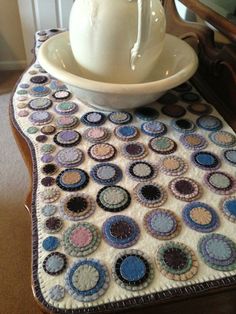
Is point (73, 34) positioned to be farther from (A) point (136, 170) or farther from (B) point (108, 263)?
(B) point (108, 263)

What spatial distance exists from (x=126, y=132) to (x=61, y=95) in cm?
18

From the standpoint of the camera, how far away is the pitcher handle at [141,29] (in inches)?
17.9

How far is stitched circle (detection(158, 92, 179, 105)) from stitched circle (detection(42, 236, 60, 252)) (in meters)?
0.36

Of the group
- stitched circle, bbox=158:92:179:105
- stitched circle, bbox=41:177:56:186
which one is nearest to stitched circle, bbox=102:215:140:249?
stitched circle, bbox=41:177:56:186

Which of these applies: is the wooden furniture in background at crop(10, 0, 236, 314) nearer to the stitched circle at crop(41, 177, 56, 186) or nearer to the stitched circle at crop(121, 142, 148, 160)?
the stitched circle at crop(41, 177, 56, 186)

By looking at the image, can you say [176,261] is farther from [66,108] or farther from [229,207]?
[66,108]

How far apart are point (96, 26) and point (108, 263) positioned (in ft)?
1.12

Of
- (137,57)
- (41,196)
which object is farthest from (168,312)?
(137,57)

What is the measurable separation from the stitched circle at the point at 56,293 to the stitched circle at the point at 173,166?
0.22m

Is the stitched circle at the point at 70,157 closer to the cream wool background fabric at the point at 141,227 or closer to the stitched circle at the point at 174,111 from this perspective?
the cream wool background fabric at the point at 141,227

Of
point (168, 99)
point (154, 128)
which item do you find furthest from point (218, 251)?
point (168, 99)

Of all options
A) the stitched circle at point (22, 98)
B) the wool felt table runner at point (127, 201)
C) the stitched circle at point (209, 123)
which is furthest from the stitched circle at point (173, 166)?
the stitched circle at point (22, 98)

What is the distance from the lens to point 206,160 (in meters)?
0.49

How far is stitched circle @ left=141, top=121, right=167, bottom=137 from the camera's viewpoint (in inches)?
21.4
